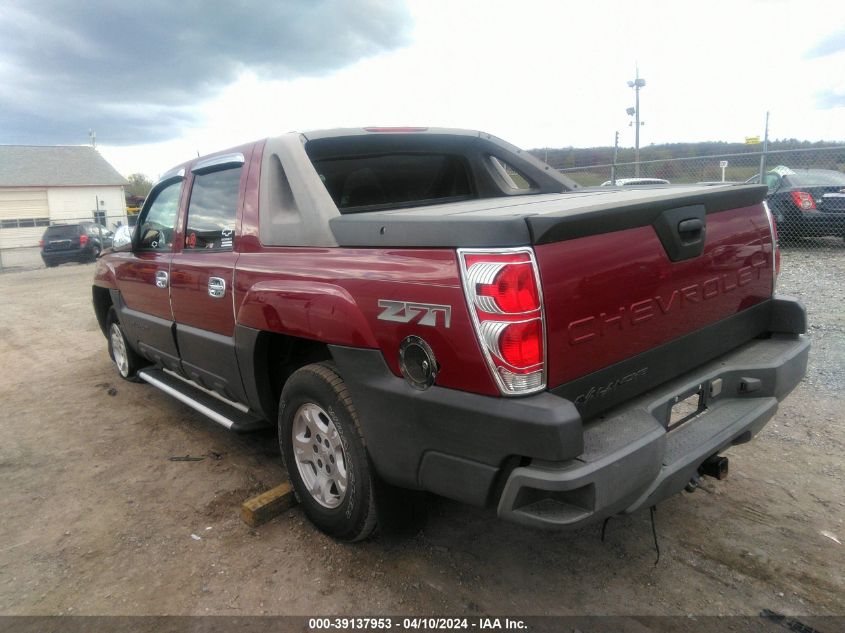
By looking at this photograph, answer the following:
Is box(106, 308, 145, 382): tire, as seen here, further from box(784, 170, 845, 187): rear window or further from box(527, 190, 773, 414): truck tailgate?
box(784, 170, 845, 187): rear window

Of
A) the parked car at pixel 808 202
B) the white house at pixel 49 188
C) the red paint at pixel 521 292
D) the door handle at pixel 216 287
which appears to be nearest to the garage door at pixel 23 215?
the white house at pixel 49 188

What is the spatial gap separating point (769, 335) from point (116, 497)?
12.3ft

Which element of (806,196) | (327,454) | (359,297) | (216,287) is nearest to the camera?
(359,297)

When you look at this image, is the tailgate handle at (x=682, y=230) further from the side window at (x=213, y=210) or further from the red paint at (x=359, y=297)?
the side window at (x=213, y=210)

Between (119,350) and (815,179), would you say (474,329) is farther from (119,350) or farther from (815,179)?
(815,179)

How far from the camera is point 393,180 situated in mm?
3809

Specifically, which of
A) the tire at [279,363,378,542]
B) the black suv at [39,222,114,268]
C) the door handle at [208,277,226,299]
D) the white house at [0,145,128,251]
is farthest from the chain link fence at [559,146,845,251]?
the white house at [0,145,128,251]

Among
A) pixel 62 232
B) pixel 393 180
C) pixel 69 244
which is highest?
pixel 393 180

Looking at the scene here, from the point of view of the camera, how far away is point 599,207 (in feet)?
7.25

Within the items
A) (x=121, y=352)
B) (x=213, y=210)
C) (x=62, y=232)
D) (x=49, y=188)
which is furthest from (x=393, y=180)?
(x=49, y=188)

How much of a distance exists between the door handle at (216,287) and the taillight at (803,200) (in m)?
10.6

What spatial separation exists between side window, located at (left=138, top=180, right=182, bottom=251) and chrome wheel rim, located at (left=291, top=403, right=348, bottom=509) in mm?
1888

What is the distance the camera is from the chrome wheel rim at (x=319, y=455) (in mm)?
2797

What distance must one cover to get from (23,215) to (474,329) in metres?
47.4
